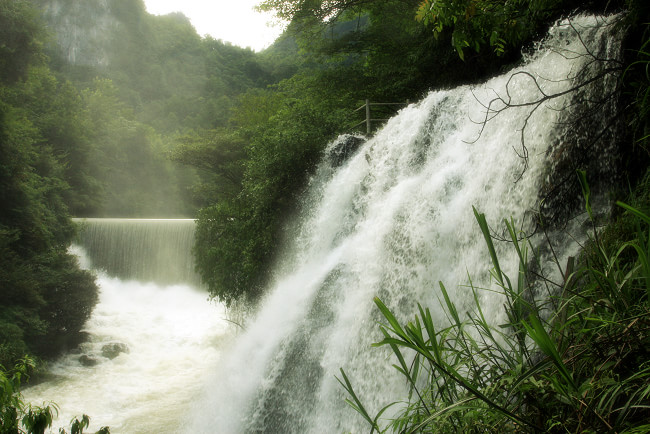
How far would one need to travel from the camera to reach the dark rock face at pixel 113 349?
1223 cm

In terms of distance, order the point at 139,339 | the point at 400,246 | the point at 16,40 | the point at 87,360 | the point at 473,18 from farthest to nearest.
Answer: the point at 16,40 < the point at 139,339 < the point at 87,360 < the point at 400,246 < the point at 473,18

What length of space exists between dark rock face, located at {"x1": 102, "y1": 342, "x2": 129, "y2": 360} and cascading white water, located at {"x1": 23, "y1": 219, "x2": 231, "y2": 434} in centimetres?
2

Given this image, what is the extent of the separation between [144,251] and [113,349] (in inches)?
281

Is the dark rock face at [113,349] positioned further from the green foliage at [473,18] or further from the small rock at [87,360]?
the green foliage at [473,18]

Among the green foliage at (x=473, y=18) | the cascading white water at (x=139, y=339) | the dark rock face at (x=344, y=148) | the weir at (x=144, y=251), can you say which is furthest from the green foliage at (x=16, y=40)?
the green foliage at (x=473, y=18)

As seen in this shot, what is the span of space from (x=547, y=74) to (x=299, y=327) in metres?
4.09

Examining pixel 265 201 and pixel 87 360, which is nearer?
pixel 265 201

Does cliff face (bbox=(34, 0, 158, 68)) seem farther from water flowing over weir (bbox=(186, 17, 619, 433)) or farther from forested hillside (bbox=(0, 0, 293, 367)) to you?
water flowing over weir (bbox=(186, 17, 619, 433))

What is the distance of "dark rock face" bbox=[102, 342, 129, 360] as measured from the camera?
12227mm

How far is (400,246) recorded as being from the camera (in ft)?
16.7

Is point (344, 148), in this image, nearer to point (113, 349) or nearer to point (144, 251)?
point (113, 349)

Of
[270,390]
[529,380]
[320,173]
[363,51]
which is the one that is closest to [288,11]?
[363,51]

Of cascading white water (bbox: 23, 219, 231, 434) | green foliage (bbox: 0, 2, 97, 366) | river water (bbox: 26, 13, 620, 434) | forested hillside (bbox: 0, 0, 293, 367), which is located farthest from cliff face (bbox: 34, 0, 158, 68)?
river water (bbox: 26, 13, 620, 434)

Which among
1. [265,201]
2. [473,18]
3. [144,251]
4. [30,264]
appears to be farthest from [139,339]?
[473,18]
